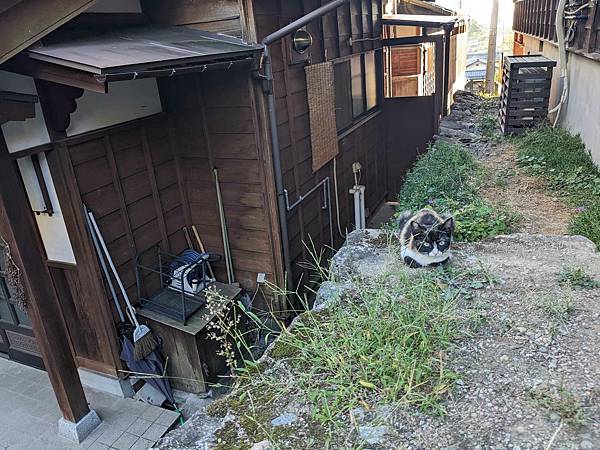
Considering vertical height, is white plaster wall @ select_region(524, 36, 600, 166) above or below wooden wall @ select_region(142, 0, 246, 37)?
below

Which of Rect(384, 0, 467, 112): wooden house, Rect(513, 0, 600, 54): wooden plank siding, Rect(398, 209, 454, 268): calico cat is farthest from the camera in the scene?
Rect(384, 0, 467, 112): wooden house

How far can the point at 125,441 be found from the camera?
3611 mm

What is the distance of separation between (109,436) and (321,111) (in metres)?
4.15

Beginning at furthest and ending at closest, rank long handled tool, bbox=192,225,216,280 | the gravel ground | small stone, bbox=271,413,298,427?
long handled tool, bbox=192,225,216,280, small stone, bbox=271,413,298,427, the gravel ground

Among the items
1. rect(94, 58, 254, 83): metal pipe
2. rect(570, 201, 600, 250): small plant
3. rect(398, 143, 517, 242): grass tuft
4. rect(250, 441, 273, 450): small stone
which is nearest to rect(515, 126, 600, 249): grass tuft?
rect(570, 201, 600, 250): small plant

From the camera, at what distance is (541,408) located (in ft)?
6.40

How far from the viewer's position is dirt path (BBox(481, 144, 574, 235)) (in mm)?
4184

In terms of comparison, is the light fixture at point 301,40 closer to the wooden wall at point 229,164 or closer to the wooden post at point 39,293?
the wooden wall at point 229,164

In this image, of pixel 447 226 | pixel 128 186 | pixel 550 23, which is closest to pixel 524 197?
pixel 447 226

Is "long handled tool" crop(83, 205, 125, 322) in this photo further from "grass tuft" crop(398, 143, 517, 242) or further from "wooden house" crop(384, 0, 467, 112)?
"wooden house" crop(384, 0, 467, 112)

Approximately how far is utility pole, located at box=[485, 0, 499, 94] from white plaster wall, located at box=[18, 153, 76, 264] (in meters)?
13.2

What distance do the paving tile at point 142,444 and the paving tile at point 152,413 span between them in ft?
0.69

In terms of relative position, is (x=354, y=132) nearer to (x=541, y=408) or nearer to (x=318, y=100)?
(x=318, y=100)

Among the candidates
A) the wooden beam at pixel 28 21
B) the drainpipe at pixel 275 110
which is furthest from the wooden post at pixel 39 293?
the drainpipe at pixel 275 110
